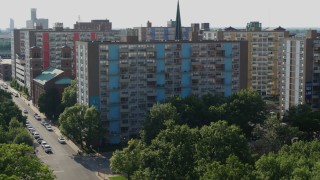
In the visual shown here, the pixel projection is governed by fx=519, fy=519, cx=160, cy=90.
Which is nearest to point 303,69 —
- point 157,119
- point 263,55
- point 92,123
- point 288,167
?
point 263,55

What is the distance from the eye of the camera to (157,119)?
7206cm

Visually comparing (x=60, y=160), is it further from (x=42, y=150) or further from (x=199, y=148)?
(x=199, y=148)

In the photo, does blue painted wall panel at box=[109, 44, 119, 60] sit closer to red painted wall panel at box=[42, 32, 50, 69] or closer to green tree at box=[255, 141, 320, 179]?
green tree at box=[255, 141, 320, 179]

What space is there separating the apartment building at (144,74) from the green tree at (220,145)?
25.7 m

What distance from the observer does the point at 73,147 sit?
80.9 meters

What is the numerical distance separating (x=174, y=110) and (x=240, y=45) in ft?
80.2

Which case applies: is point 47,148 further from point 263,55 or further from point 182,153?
point 263,55

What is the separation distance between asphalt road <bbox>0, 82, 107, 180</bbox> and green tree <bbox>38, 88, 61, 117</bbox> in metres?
14.5

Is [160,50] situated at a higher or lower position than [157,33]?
lower

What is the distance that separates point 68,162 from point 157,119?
544 inches

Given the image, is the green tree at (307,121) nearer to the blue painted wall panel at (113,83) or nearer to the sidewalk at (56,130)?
the blue painted wall panel at (113,83)

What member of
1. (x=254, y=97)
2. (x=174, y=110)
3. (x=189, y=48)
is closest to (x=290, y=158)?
(x=174, y=110)

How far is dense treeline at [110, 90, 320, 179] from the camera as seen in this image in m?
48.5

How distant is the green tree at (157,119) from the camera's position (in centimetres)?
7131
